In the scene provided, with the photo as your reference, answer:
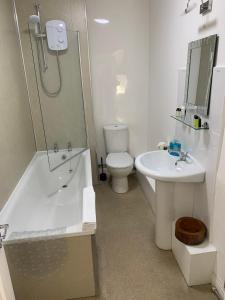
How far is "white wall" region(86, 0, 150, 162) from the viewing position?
109 inches

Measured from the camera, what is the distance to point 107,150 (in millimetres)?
3154

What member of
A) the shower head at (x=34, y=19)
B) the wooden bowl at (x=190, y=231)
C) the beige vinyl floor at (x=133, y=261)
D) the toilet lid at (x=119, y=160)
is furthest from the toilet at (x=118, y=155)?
the shower head at (x=34, y=19)

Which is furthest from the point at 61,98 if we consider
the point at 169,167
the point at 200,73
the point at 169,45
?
the point at 200,73

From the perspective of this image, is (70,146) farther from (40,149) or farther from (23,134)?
(23,134)

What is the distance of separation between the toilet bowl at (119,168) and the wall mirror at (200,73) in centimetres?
113

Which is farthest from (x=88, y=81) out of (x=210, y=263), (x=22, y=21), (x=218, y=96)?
(x=210, y=263)

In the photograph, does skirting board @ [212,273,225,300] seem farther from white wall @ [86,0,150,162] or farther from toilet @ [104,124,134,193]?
white wall @ [86,0,150,162]

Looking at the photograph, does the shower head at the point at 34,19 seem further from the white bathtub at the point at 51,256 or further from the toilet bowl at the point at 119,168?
the white bathtub at the point at 51,256

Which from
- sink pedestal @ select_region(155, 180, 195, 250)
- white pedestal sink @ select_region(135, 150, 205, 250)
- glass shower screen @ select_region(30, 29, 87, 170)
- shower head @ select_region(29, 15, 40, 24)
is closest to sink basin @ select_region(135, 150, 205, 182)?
white pedestal sink @ select_region(135, 150, 205, 250)

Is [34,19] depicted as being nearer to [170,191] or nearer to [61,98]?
[61,98]

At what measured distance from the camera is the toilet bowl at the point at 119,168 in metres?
2.74

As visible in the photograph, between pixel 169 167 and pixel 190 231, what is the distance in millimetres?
526

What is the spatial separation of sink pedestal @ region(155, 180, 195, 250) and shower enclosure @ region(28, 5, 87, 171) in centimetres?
137

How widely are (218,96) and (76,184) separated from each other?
1.80 metres
